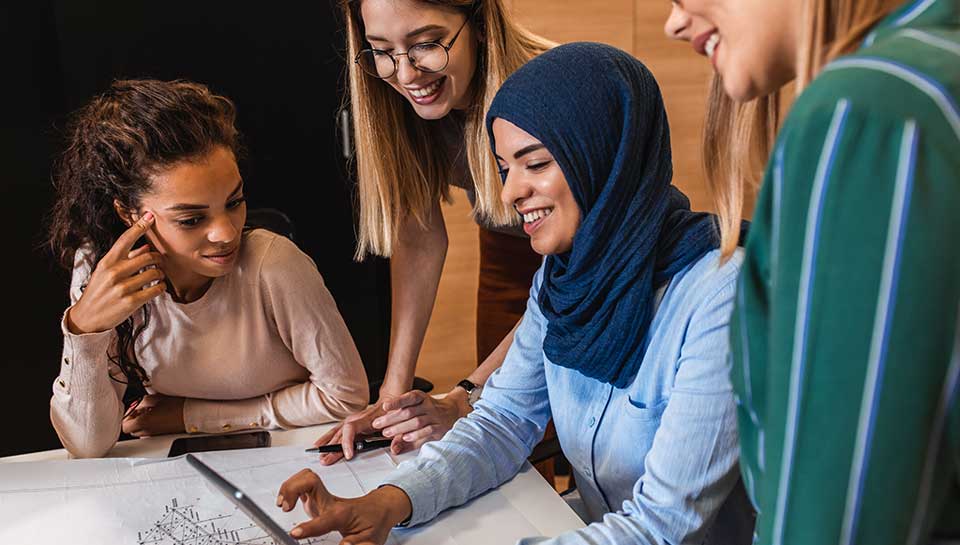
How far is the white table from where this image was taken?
106 centimetres

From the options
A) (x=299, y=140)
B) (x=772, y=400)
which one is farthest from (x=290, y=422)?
(x=299, y=140)

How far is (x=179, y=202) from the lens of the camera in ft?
4.49

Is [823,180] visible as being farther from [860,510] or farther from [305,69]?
[305,69]

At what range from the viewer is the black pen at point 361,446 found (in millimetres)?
1224

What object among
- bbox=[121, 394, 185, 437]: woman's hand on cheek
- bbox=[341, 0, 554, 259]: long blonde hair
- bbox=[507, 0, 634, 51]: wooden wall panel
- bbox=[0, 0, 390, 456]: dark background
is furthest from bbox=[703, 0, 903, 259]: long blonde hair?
bbox=[507, 0, 634, 51]: wooden wall panel

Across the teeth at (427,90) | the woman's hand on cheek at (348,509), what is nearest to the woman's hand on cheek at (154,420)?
the woman's hand on cheek at (348,509)

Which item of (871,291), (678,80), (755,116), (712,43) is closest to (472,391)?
(755,116)

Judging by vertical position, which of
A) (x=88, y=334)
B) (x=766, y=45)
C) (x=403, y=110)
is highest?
(x=766, y=45)

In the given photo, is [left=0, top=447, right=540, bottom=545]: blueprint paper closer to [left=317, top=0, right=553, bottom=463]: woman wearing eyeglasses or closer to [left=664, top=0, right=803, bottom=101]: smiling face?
[left=317, top=0, right=553, bottom=463]: woman wearing eyeglasses

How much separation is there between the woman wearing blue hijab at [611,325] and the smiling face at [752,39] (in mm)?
474

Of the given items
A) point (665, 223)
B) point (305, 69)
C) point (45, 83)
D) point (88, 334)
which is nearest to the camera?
point (665, 223)

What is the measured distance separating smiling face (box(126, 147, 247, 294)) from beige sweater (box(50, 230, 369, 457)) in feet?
0.24

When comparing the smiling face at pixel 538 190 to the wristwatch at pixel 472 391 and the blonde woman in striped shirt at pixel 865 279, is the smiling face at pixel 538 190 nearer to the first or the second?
the wristwatch at pixel 472 391

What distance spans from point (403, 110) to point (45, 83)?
1.49 m
